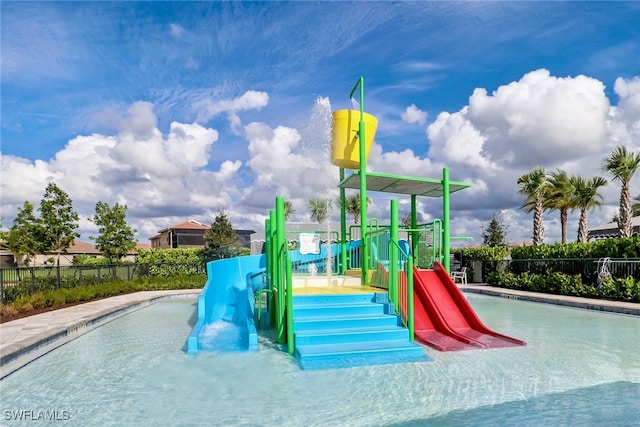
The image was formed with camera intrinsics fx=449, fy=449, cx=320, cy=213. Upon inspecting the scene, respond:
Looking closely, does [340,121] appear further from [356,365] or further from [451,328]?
[356,365]

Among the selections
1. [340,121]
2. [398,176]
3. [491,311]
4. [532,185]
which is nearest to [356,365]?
[398,176]

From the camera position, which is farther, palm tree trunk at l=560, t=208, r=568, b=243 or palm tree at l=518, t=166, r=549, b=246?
palm tree trunk at l=560, t=208, r=568, b=243

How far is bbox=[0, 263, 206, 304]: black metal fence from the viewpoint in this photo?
1182cm

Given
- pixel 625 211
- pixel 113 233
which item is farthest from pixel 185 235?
pixel 625 211

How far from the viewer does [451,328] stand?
7965mm

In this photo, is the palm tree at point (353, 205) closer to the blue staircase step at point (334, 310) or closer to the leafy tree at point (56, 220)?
the leafy tree at point (56, 220)

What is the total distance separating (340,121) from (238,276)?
16.8ft

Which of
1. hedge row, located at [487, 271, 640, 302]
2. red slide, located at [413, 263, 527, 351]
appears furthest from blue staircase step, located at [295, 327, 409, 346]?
hedge row, located at [487, 271, 640, 302]

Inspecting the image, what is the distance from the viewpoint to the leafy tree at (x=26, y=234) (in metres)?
26.3

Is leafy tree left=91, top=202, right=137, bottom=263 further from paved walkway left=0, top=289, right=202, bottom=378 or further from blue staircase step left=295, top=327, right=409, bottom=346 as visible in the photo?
blue staircase step left=295, top=327, right=409, bottom=346

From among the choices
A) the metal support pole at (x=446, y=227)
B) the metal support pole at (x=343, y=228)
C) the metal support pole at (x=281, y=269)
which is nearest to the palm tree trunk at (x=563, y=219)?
the metal support pole at (x=446, y=227)

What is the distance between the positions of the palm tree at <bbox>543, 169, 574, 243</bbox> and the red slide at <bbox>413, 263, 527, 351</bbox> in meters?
25.0

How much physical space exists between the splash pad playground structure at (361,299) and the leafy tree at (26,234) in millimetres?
19940

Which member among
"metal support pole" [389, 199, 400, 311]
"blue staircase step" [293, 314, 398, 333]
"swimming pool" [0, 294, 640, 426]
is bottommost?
"swimming pool" [0, 294, 640, 426]
